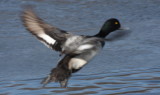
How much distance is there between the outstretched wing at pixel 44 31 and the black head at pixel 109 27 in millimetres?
542

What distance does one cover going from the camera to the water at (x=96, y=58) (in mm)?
4600

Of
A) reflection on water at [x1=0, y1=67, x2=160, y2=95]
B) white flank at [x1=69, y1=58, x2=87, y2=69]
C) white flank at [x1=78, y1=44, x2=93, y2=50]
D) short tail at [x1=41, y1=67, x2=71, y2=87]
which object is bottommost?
reflection on water at [x1=0, y1=67, x2=160, y2=95]

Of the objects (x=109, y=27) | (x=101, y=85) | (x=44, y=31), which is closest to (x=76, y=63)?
(x=44, y=31)

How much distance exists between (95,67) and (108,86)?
0.60 metres

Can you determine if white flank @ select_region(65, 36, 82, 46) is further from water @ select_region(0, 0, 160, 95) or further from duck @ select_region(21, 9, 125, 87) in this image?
water @ select_region(0, 0, 160, 95)

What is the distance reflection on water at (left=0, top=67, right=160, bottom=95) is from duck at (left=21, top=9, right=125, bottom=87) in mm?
262

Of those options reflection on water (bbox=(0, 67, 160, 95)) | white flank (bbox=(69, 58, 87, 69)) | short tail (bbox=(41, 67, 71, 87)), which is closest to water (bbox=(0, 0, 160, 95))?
reflection on water (bbox=(0, 67, 160, 95))

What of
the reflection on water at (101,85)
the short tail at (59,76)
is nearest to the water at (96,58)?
the reflection on water at (101,85)

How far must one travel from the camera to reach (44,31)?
432 cm

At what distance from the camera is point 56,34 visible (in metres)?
4.25

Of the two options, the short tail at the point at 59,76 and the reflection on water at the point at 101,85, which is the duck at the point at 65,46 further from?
the reflection on water at the point at 101,85

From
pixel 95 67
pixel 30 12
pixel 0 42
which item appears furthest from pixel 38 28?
pixel 0 42

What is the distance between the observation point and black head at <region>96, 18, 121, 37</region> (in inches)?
183

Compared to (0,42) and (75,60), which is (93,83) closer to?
(75,60)
